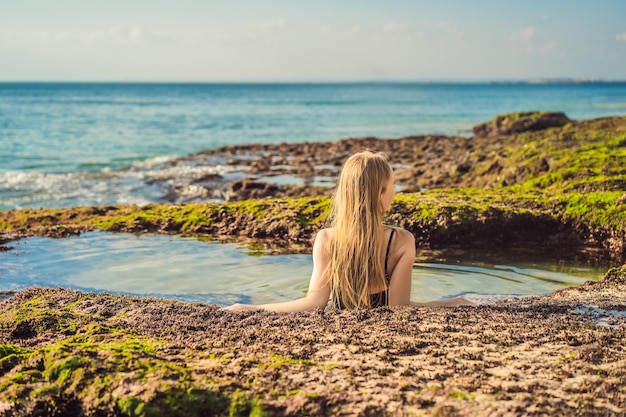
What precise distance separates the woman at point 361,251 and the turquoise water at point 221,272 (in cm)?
201

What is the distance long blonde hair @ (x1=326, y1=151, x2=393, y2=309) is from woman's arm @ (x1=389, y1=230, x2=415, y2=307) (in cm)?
10

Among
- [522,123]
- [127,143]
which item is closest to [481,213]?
[522,123]

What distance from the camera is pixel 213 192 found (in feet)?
59.8

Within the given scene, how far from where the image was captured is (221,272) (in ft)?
27.2

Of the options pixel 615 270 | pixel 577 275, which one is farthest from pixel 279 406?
pixel 577 275

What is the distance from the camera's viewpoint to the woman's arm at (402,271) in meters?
5.04

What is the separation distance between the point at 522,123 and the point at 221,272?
29.0 m

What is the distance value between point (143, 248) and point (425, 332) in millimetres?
6244

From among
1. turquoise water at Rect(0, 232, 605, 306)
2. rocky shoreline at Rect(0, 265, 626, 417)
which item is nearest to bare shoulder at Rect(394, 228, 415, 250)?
rocky shoreline at Rect(0, 265, 626, 417)

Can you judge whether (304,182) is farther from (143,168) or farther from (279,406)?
(279,406)

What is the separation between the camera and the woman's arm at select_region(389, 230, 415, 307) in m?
A: 5.04

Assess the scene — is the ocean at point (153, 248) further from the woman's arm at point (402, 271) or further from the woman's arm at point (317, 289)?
the woman's arm at point (317, 289)

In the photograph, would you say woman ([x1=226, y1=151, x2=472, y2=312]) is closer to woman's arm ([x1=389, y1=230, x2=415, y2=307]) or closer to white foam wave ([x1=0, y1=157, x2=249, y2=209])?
woman's arm ([x1=389, y1=230, x2=415, y2=307])

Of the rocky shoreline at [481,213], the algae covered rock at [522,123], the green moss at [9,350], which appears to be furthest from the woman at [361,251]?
the algae covered rock at [522,123]
